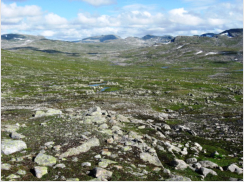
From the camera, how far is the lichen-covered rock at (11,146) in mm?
23531

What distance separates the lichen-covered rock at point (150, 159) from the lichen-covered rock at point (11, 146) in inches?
583

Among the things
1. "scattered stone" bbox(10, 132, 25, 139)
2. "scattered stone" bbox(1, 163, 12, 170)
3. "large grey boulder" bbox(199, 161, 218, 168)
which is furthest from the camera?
"scattered stone" bbox(10, 132, 25, 139)

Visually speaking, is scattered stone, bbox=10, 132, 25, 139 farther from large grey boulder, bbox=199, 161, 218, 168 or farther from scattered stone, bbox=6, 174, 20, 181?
large grey boulder, bbox=199, 161, 218, 168

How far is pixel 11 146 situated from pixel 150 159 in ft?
55.5

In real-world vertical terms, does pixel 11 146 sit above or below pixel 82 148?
above

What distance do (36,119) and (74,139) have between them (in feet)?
46.0

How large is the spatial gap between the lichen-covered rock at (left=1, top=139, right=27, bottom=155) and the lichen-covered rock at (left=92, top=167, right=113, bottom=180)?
34.0 feet

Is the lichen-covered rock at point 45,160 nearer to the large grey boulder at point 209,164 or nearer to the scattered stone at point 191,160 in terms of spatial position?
the scattered stone at point 191,160

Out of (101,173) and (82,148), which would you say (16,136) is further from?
(101,173)

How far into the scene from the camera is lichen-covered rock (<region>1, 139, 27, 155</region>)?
23.5m

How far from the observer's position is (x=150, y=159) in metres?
25.9

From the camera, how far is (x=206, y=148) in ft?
114

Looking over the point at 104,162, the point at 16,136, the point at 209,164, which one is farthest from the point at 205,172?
the point at 16,136

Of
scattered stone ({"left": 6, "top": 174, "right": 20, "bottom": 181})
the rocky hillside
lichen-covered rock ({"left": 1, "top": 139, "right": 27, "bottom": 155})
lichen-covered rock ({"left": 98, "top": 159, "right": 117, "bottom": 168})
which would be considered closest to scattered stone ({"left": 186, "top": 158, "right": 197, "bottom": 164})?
the rocky hillside
